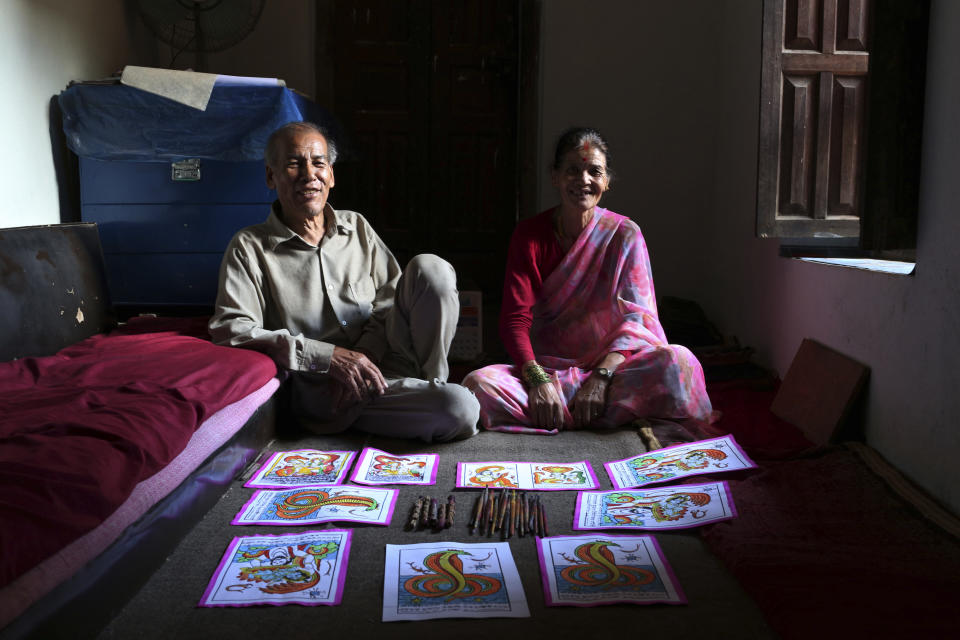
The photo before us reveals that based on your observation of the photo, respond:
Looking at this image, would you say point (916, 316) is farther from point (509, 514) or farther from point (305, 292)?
point (305, 292)

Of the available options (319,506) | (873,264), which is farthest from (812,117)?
(319,506)

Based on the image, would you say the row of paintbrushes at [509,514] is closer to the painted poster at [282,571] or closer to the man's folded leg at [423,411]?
the painted poster at [282,571]

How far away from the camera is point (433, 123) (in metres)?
5.10

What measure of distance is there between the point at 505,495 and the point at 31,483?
1135mm

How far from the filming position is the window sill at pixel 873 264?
8.26 ft

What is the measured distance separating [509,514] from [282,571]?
58 centimetres

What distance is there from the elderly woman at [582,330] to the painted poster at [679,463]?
30cm

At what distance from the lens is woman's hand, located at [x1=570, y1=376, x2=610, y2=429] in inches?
108

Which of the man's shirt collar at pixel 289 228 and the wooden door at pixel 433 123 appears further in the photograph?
the wooden door at pixel 433 123

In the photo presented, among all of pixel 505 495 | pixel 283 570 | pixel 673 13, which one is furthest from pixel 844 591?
pixel 673 13

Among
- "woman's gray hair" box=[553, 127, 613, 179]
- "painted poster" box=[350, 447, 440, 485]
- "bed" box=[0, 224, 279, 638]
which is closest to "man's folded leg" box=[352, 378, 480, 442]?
"painted poster" box=[350, 447, 440, 485]

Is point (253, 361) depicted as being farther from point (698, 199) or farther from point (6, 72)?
point (698, 199)

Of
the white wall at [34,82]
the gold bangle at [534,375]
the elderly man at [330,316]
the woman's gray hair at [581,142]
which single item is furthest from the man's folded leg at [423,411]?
the white wall at [34,82]

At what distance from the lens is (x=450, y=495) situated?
2170mm
